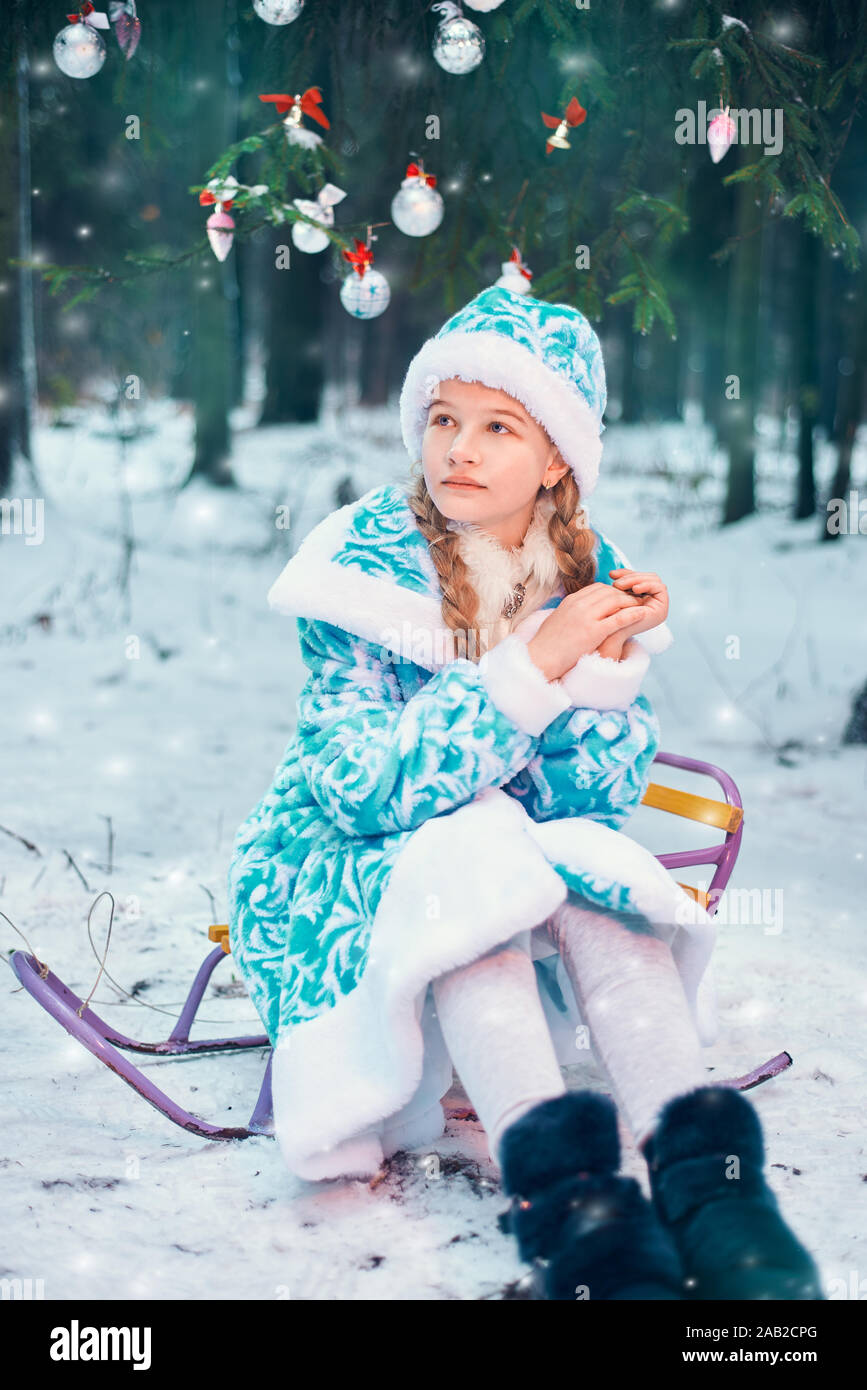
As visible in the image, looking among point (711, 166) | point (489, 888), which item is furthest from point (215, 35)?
point (489, 888)

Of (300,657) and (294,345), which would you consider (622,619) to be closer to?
(300,657)

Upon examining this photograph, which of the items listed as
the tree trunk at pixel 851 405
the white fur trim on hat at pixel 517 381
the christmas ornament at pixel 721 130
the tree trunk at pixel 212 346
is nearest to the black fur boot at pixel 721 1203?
the white fur trim on hat at pixel 517 381

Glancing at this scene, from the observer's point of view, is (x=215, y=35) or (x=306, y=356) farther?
(x=306, y=356)

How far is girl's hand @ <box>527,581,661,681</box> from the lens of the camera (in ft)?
6.68

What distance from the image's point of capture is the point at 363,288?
3.25 m

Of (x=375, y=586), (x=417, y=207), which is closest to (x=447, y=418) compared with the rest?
(x=375, y=586)

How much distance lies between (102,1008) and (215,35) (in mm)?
7342

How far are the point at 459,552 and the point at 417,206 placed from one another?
142 centimetres

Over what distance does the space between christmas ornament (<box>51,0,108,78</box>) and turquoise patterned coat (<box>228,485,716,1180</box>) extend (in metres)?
1.63

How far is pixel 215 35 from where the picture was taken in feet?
25.8

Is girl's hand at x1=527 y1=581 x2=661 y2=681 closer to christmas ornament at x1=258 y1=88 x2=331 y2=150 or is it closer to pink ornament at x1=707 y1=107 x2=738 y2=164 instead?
pink ornament at x1=707 y1=107 x2=738 y2=164

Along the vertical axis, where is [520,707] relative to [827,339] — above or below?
below

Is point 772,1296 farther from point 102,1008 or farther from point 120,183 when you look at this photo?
point 120,183

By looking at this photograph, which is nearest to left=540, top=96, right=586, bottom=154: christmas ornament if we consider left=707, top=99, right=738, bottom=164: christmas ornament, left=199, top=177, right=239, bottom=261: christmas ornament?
left=707, top=99, right=738, bottom=164: christmas ornament
